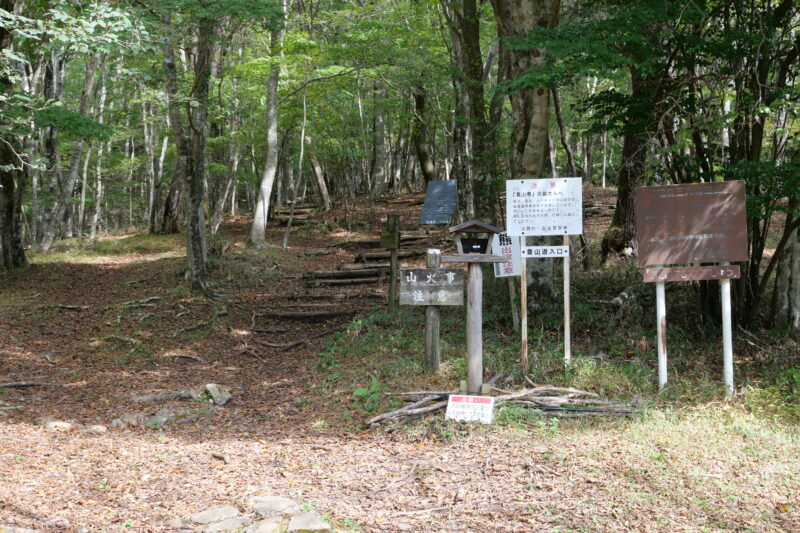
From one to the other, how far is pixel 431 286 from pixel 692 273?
2887mm

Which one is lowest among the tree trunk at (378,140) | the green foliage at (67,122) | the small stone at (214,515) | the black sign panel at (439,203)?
the small stone at (214,515)

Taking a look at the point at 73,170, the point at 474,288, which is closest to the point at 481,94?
the point at 474,288

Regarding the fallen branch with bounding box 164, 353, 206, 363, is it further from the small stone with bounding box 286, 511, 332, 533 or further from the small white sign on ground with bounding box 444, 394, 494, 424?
the small stone with bounding box 286, 511, 332, 533

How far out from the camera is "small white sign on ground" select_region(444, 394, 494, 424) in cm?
576

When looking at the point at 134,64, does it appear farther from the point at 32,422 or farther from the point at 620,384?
the point at 620,384

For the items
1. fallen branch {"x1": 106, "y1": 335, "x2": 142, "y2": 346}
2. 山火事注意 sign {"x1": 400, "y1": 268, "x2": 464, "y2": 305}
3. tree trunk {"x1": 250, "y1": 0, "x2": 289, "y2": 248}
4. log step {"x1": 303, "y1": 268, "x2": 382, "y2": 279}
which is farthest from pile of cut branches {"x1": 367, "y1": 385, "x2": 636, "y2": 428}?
tree trunk {"x1": 250, "y1": 0, "x2": 289, "y2": 248}

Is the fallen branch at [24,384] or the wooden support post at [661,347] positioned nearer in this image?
the wooden support post at [661,347]

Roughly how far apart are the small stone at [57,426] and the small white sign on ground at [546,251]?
17.5ft

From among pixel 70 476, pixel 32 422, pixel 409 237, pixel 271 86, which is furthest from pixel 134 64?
pixel 70 476

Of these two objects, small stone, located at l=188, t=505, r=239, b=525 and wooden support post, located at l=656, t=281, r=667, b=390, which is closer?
small stone, located at l=188, t=505, r=239, b=525

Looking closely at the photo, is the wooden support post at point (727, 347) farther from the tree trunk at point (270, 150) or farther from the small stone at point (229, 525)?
the tree trunk at point (270, 150)

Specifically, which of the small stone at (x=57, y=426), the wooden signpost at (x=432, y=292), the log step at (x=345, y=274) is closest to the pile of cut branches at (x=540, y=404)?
the wooden signpost at (x=432, y=292)

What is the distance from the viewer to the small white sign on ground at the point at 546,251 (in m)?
6.88

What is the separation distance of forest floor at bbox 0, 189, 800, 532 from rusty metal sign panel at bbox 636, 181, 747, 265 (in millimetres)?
1389
